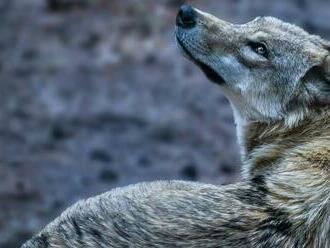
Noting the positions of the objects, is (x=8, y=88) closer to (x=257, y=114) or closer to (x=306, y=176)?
(x=257, y=114)

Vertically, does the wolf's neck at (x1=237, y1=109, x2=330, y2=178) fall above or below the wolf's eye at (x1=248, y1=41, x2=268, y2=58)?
below

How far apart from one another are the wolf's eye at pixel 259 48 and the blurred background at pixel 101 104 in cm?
340

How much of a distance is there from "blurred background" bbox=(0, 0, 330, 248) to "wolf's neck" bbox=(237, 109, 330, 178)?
134 inches

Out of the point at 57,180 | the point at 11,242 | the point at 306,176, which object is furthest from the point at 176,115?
the point at 306,176

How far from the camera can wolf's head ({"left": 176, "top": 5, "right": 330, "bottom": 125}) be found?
759cm

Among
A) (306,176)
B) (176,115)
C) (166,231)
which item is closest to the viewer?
(166,231)

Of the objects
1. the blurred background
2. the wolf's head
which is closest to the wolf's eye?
the wolf's head

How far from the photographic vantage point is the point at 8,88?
43.4 feet

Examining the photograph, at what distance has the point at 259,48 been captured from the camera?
7.75 metres

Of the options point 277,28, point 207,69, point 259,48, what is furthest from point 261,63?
point 207,69

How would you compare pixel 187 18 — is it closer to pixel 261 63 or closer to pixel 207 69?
pixel 207 69

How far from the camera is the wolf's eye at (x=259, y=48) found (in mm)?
7727

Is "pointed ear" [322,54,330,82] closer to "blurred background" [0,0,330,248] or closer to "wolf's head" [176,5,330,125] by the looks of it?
→ "wolf's head" [176,5,330,125]

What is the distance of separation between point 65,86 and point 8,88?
586 mm
